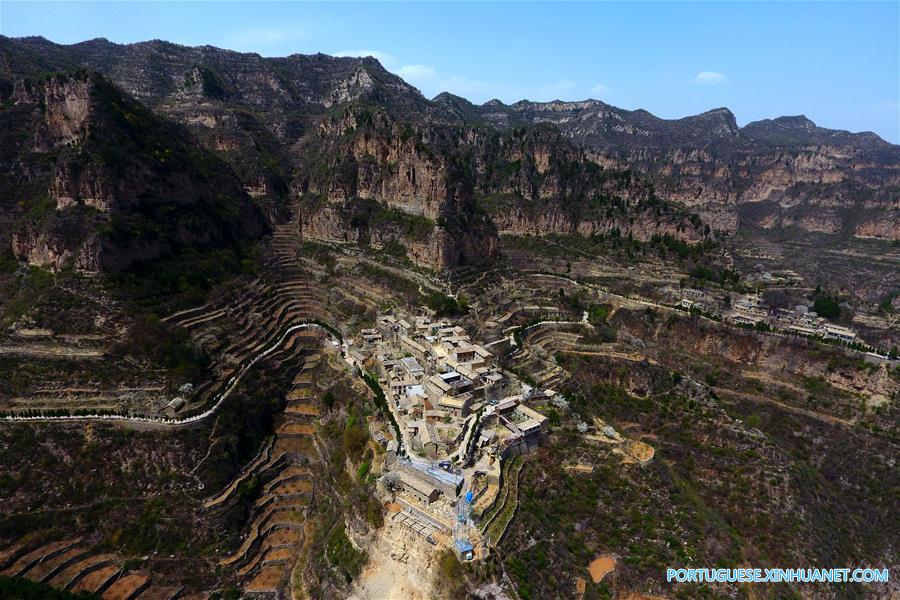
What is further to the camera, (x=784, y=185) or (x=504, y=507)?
(x=784, y=185)

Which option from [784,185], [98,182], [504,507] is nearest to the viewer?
[504,507]

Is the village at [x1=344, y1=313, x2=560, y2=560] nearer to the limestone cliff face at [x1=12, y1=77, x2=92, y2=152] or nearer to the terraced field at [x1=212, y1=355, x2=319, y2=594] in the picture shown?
the terraced field at [x1=212, y1=355, x2=319, y2=594]

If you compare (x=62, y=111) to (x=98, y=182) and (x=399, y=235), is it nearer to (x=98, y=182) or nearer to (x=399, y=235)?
(x=98, y=182)

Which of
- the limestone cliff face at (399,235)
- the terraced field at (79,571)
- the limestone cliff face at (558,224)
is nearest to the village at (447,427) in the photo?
the limestone cliff face at (399,235)

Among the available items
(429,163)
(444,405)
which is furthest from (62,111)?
(444,405)

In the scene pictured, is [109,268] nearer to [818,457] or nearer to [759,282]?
[818,457]

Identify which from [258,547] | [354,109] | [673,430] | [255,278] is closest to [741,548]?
[673,430]
